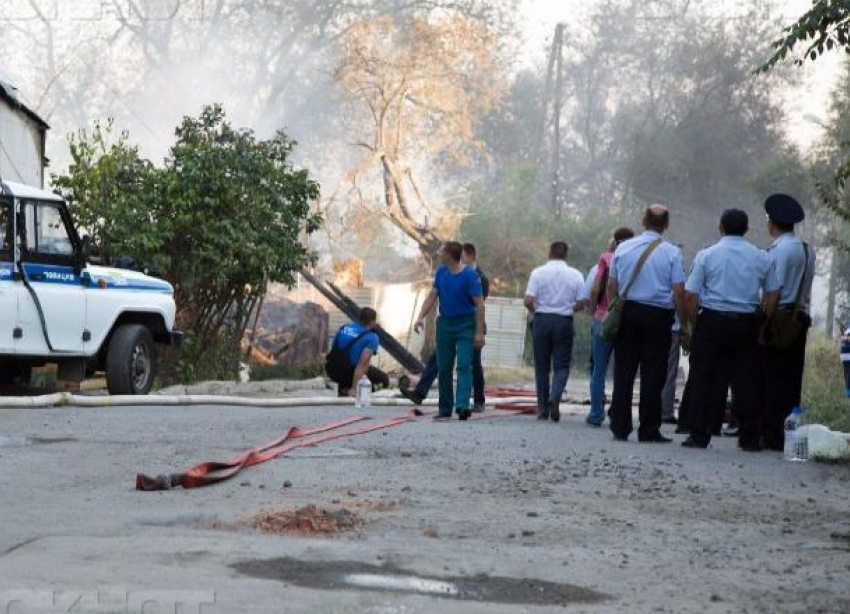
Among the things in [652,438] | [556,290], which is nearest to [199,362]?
[556,290]

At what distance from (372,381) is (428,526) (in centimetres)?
1375

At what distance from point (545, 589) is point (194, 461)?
5346 mm

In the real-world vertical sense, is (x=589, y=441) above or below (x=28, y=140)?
below

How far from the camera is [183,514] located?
910cm

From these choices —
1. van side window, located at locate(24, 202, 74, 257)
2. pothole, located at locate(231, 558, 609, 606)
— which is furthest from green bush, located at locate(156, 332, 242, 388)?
pothole, located at locate(231, 558, 609, 606)

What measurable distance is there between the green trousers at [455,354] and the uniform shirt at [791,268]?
3.47 metres

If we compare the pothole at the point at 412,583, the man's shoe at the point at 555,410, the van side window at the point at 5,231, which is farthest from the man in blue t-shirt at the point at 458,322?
the pothole at the point at 412,583

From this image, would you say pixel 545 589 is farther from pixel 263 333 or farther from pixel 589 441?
pixel 263 333

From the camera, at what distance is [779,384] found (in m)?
14.2

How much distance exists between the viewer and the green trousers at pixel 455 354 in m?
16.4

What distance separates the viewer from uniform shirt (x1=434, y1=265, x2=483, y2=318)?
16344mm

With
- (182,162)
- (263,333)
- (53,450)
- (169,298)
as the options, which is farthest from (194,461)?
(263,333)

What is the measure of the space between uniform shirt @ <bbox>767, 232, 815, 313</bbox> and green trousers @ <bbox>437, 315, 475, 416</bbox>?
3.47 m

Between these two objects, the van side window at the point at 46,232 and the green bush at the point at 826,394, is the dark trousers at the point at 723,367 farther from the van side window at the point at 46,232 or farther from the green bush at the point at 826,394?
the van side window at the point at 46,232
